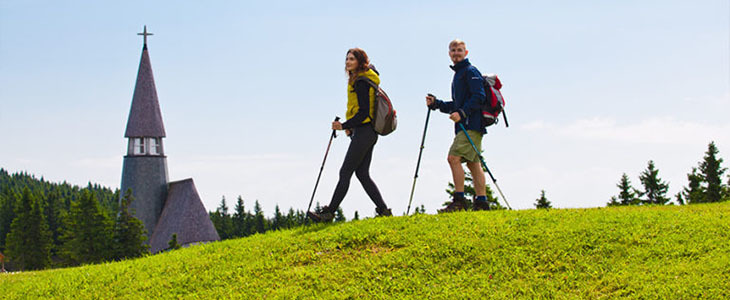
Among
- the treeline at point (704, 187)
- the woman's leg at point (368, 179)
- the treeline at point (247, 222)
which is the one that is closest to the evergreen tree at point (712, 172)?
the treeline at point (704, 187)

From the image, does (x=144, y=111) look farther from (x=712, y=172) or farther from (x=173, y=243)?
(x=712, y=172)

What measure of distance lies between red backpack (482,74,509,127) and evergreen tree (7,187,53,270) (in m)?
50.2

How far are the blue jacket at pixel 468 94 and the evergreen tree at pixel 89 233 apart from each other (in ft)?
105

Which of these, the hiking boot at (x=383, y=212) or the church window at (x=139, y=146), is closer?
the hiking boot at (x=383, y=212)

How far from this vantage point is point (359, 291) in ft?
28.9

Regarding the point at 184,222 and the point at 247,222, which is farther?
the point at 247,222

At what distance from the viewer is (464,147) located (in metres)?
11.8

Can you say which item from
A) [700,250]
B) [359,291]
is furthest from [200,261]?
[700,250]

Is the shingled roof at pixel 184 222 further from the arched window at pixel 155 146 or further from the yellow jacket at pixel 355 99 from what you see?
the yellow jacket at pixel 355 99

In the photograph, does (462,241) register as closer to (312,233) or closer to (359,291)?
(359,291)

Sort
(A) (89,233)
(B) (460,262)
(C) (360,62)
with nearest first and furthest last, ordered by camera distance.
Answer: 1. (B) (460,262)
2. (C) (360,62)
3. (A) (89,233)

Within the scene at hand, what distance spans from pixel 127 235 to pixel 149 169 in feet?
15.0

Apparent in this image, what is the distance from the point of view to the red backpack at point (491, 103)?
1203cm

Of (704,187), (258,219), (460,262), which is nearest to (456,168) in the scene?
(460,262)
